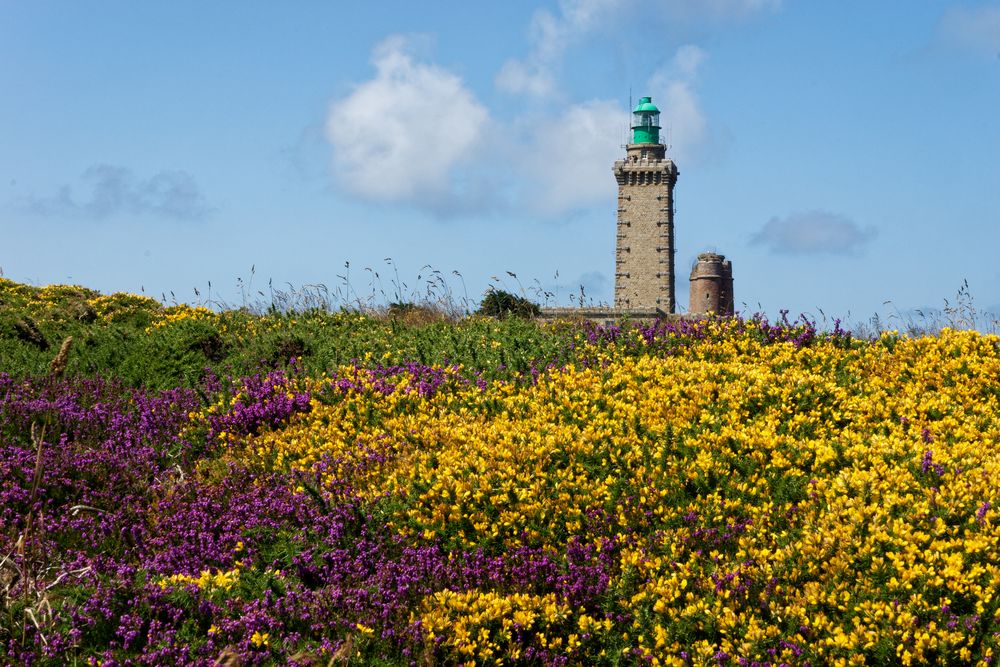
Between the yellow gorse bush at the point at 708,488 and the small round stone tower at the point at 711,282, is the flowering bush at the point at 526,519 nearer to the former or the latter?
the yellow gorse bush at the point at 708,488

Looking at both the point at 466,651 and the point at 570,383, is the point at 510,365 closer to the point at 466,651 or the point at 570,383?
the point at 570,383

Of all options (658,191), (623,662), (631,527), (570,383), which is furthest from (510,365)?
(658,191)

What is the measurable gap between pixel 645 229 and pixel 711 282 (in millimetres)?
10239

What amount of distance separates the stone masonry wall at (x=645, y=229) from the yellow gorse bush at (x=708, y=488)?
198 feet

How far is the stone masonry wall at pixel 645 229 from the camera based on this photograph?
71.4 m

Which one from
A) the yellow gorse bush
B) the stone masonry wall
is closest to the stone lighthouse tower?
the stone masonry wall

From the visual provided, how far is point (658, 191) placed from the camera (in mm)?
72500

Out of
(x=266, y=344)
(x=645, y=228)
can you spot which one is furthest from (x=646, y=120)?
(x=266, y=344)

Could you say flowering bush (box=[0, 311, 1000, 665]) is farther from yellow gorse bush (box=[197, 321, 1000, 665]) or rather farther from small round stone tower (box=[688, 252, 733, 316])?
small round stone tower (box=[688, 252, 733, 316])

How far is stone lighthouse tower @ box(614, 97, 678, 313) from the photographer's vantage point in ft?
234

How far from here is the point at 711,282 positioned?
64.1 metres

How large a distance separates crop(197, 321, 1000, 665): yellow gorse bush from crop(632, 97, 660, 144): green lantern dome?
66.1m

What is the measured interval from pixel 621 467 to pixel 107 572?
4224 millimetres

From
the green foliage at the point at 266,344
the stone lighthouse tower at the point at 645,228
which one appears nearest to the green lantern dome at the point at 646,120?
the stone lighthouse tower at the point at 645,228
